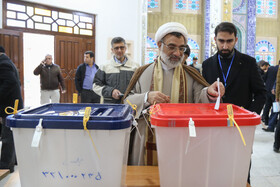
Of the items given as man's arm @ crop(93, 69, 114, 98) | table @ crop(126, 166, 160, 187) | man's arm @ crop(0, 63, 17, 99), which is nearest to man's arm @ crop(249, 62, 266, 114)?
table @ crop(126, 166, 160, 187)

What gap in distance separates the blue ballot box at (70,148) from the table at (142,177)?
22 centimetres

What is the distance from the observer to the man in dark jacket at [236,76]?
1969mm

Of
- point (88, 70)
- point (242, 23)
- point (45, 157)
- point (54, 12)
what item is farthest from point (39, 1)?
point (242, 23)

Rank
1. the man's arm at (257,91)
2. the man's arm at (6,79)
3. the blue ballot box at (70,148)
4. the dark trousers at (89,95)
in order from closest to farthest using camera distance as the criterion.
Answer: the blue ballot box at (70,148) < the man's arm at (257,91) < the man's arm at (6,79) < the dark trousers at (89,95)

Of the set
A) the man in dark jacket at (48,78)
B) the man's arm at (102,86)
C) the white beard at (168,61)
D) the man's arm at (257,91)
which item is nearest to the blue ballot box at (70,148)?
the white beard at (168,61)

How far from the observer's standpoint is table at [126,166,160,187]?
102 centimetres

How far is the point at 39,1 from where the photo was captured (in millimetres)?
6422

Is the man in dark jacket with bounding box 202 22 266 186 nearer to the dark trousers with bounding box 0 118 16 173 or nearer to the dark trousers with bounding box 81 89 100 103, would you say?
the dark trousers with bounding box 0 118 16 173

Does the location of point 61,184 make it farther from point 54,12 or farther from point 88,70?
point 54,12

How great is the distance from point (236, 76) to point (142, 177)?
1.27 meters

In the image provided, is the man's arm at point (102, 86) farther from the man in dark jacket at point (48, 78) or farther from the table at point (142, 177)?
the man in dark jacket at point (48, 78)

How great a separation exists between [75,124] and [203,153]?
0.44 meters

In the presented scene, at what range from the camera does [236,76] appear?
1966 mm

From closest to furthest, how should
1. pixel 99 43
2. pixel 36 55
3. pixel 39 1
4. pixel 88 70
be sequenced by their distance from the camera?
pixel 88 70, pixel 39 1, pixel 99 43, pixel 36 55
